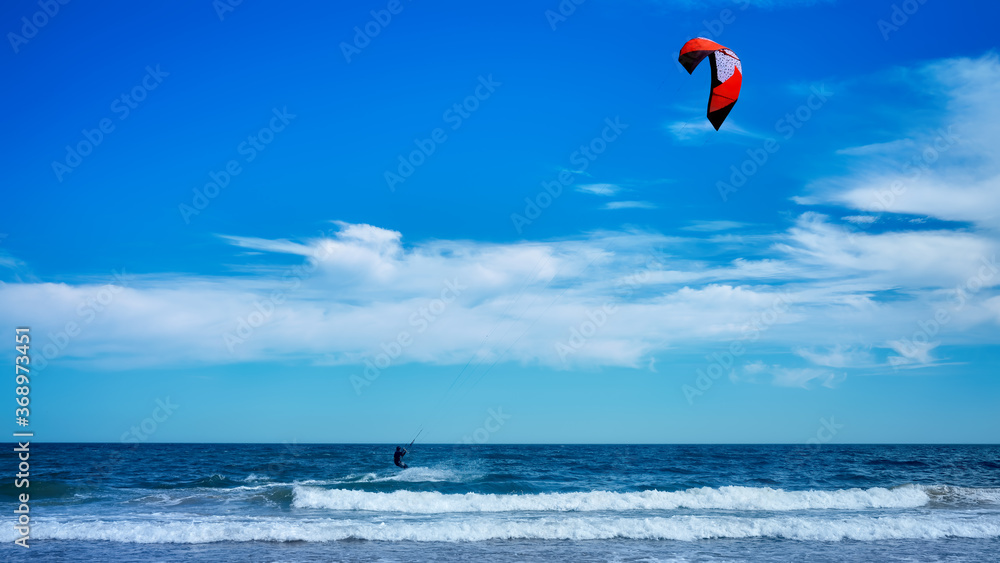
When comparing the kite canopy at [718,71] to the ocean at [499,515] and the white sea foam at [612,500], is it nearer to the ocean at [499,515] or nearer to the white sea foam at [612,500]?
the ocean at [499,515]

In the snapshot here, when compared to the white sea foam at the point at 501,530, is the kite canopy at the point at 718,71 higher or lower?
higher

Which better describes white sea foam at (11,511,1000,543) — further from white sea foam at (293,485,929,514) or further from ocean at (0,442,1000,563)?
white sea foam at (293,485,929,514)

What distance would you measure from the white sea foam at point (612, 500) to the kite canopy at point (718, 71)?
11.8 m

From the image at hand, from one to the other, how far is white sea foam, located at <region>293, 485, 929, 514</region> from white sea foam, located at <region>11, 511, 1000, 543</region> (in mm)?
3582

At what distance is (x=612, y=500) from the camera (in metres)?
19.2

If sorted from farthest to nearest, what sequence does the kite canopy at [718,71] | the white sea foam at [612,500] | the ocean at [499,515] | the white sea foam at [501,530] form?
the white sea foam at [612,500] < the white sea foam at [501,530] < the ocean at [499,515] < the kite canopy at [718,71]

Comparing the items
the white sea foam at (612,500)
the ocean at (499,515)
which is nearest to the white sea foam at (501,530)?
the ocean at (499,515)

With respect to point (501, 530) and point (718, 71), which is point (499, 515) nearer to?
point (501, 530)

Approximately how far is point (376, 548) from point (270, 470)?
59.2 ft

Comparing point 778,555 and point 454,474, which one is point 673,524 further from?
point 454,474

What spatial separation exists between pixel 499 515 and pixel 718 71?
12459 millimetres

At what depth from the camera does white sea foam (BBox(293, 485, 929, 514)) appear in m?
18.5

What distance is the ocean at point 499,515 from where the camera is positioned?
1245cm

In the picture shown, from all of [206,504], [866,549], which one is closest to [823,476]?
[866,549]
